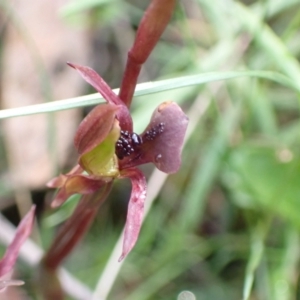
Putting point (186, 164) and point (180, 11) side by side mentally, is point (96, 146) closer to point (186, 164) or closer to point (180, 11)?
point (180, 11)

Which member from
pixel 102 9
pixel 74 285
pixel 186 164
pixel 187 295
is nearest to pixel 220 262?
pixel 187 295

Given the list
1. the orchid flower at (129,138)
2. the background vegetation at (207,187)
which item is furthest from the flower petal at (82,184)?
the background vegetation at (207,187)

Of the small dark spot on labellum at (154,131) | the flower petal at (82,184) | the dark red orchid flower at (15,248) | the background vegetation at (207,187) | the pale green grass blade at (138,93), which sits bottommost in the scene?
the background vegetation at (207,187)

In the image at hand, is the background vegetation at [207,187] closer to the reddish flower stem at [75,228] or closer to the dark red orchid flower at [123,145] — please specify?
the reddish flower stem at [75,228]

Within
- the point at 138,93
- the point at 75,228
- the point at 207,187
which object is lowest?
the point at 207,187

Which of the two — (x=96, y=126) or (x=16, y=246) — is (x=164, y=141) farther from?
(x=16, y=246)

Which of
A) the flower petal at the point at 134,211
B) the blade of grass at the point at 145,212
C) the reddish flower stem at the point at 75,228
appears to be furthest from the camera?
the blade of grass at the point at 145,212

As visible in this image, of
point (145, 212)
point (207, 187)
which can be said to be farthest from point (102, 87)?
point (207, 187)

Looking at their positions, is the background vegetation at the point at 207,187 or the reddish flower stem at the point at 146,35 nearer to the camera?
the reddish flower stem at the point at 146,35
